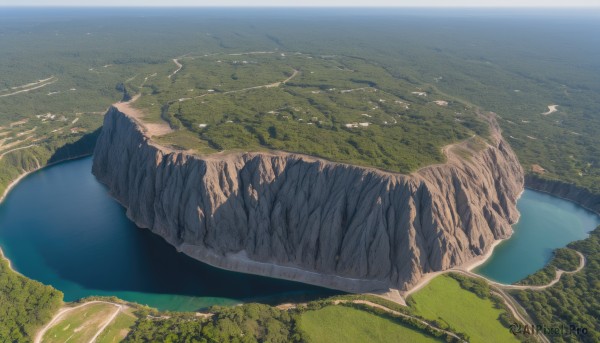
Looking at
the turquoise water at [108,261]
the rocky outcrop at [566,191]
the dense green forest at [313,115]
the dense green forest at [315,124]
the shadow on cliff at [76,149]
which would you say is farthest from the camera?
the shadow on cliff at [76,149]

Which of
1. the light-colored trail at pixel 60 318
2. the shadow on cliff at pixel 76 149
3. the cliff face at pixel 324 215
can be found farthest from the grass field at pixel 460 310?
the shadow on cliff at pixel 76 149

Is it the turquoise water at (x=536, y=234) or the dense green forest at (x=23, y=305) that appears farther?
the turquoise water at (x=536, y=234)

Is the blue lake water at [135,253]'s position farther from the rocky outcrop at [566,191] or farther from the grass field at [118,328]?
the grass field at [118,328]

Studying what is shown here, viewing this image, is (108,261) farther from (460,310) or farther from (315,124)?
(460,310)

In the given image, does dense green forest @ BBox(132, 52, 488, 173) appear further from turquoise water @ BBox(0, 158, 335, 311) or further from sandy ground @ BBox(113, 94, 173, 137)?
turquoise water @ BBox(0, 158, 335, 311)

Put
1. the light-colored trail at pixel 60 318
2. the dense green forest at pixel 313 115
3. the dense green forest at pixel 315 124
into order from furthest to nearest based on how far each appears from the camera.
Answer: the dense green forest at pixel 313 115 < the dense green forest at pixel 315 124 < the light-colored trail at pixel 60 318

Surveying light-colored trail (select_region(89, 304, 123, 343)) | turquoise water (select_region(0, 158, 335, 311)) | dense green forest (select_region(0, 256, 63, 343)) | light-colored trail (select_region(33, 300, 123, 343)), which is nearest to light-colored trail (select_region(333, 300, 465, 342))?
turquoise water (select_region(0, 158, 335, 311))

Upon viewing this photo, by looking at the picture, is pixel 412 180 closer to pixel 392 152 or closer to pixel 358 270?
pixel 392 152
